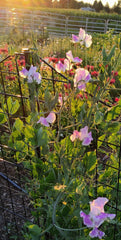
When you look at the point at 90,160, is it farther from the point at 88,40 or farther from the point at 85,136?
the point at 88,40

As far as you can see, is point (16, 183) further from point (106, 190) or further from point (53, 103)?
point (53, 103)

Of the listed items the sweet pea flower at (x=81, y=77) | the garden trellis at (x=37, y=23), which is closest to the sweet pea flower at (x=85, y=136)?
the sweet pea flower at (x=81, y=77)

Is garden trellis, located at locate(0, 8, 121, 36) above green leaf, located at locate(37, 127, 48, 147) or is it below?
above

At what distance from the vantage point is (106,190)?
109 centimetres

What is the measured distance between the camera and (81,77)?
75 cm

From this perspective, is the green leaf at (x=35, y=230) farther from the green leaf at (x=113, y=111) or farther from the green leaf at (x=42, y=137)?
the green leaf at (x=113, y=111)

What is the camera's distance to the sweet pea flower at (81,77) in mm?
745

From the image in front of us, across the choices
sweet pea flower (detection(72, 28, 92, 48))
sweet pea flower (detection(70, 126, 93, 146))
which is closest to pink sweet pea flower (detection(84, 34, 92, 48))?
sweet pea flower (detection(72, 28, 92, 48))

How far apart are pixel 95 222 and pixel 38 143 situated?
31cm

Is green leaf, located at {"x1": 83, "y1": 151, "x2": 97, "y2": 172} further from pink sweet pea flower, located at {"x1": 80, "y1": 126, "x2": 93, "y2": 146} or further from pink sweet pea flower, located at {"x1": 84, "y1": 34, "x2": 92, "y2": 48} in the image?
pink sweet pea flower, located at {"x1": 84, "y1": 34, "x2": 92, "y2": 48}

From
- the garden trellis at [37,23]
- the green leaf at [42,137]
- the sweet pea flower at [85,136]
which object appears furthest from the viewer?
the garden trellis at [37,23]

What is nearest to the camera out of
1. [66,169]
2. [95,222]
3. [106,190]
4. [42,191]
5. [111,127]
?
[95,222]

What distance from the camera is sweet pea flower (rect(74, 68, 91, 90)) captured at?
75 cm

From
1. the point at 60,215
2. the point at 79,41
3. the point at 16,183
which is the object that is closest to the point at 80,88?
the point at 79,41
